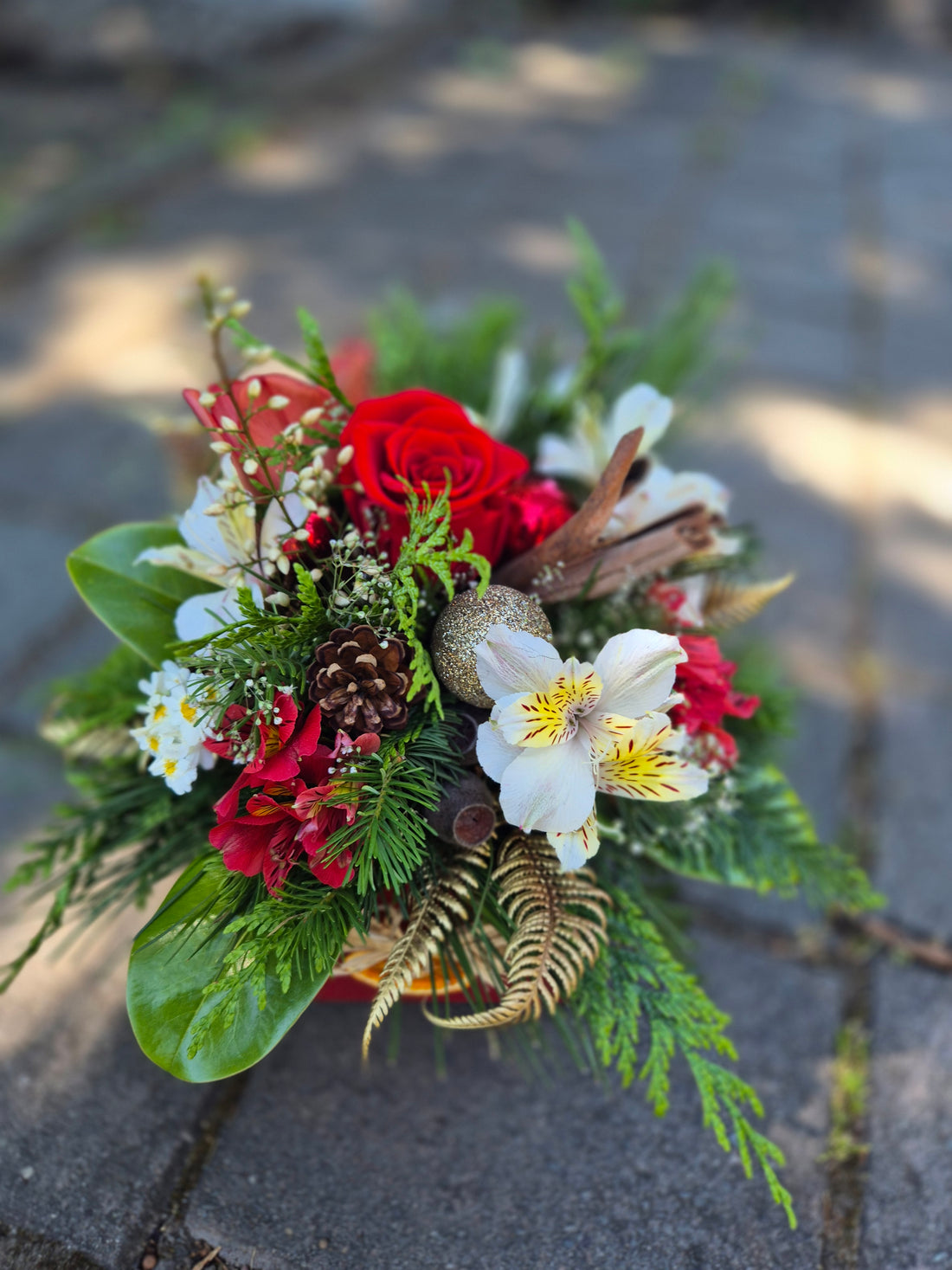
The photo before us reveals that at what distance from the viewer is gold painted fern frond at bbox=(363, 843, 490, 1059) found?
720 mm

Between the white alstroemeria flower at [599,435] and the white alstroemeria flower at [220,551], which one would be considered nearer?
the white alstroemeria flower at [220,551]

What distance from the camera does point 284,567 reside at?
2.50ft

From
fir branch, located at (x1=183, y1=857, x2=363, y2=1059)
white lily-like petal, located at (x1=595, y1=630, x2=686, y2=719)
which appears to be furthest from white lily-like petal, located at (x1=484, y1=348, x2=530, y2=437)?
fir branch, located at (x1=183, y1=857, x2=363, y2=1059)

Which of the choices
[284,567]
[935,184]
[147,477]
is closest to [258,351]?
[284,567]

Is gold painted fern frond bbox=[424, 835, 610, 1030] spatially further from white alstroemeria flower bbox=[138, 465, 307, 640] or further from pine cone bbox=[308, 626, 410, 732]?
white alstroemeria flower bbox=[138, 465, 307, 640]

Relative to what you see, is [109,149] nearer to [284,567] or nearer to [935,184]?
[935,184]

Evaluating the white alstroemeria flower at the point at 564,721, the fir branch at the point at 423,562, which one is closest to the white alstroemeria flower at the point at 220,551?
the fir branch at the point at 423,562

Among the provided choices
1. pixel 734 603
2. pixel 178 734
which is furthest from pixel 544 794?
pixel 734 603

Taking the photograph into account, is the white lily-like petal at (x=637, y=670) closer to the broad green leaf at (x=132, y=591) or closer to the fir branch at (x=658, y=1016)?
the fir branch at (x=658, y=1016)

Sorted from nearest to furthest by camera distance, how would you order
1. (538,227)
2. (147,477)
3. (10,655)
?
(10,655) < (147,477) < (538,227)

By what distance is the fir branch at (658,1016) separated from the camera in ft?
2.55

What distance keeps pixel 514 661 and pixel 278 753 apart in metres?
0.19

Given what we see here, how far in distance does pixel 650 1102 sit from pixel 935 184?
11.6 feet

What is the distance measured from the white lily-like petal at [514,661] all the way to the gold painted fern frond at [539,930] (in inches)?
6.3
